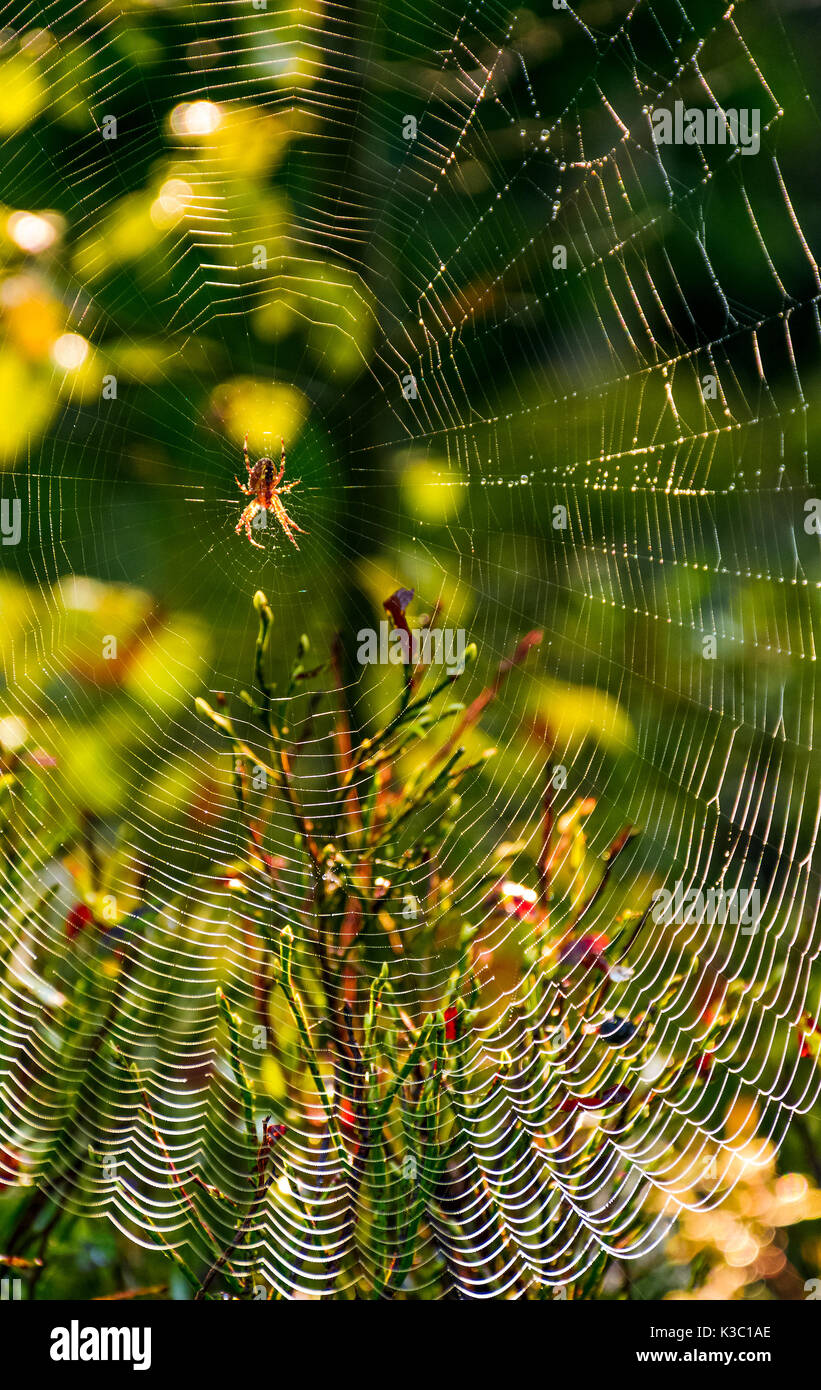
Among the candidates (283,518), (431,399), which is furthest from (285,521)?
(431,399)

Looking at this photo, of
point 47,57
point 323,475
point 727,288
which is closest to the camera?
point 47,57

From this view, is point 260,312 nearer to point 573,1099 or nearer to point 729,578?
point 729,578

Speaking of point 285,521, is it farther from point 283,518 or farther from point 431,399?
point 431,399

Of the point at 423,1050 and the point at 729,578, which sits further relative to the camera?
the point at 729,578

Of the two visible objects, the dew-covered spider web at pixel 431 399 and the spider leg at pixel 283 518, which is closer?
the dew-covered spider web at pixel 431 399
